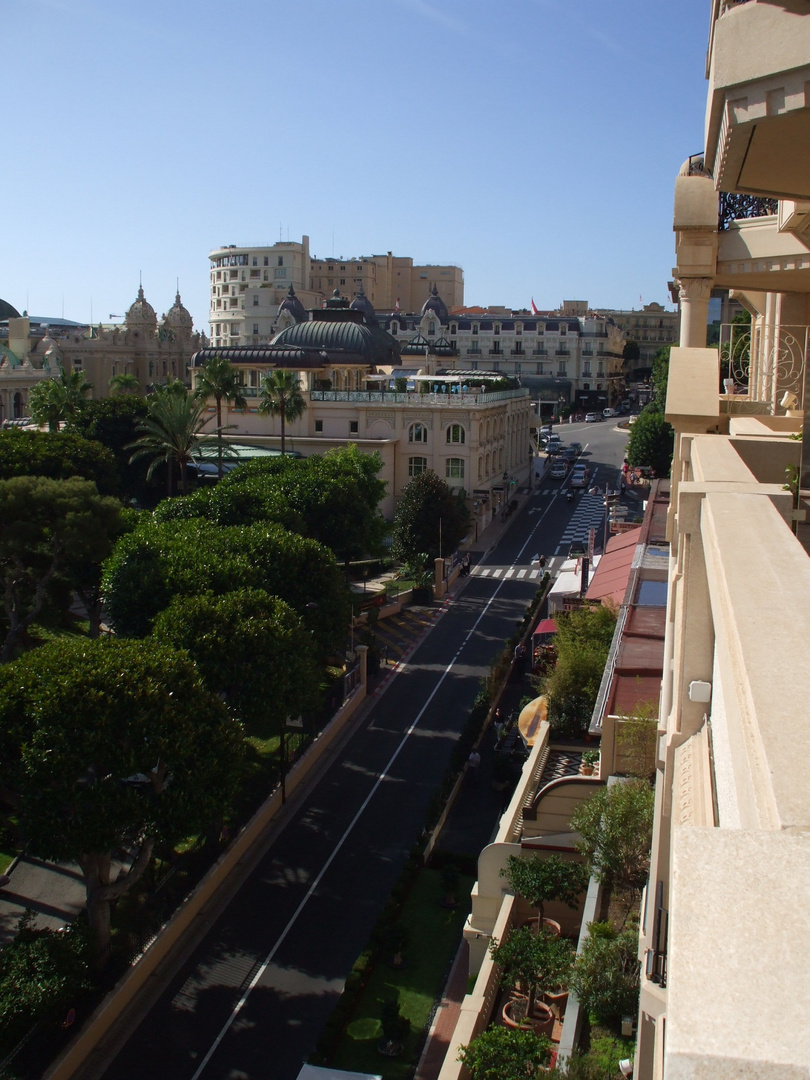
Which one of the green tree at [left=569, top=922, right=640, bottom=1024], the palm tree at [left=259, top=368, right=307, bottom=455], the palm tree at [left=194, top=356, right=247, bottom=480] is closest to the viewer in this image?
the green tree at [left=569, top=922, right=640, bottom=1024]

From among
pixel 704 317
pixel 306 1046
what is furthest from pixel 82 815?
pixel 704 317

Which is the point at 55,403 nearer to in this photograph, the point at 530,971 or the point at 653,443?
the point at 653,443

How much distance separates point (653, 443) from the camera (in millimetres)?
61750

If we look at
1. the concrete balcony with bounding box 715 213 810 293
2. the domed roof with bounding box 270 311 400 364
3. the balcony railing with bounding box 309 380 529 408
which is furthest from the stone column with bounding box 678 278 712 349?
the domed roof with bounding box 270 311 400 364

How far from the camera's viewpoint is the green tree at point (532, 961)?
1524 cm

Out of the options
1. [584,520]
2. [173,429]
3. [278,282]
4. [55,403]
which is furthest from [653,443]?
[278,282]

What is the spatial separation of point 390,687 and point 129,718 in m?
16.8

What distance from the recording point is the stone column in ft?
43.2

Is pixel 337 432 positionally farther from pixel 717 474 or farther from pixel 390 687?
pixel 717 474

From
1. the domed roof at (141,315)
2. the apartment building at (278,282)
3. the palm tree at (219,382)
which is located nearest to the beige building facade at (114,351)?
the domed roof at (141,315)

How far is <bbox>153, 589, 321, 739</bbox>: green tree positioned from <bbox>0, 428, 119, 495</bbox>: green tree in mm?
18435

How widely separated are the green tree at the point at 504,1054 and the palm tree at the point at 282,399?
42229 millimetres

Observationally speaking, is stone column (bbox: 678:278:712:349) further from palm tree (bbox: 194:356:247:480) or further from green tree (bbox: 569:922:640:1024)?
palm tree (bbox: 194:356:247:480)

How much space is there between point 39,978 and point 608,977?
30.5ft
